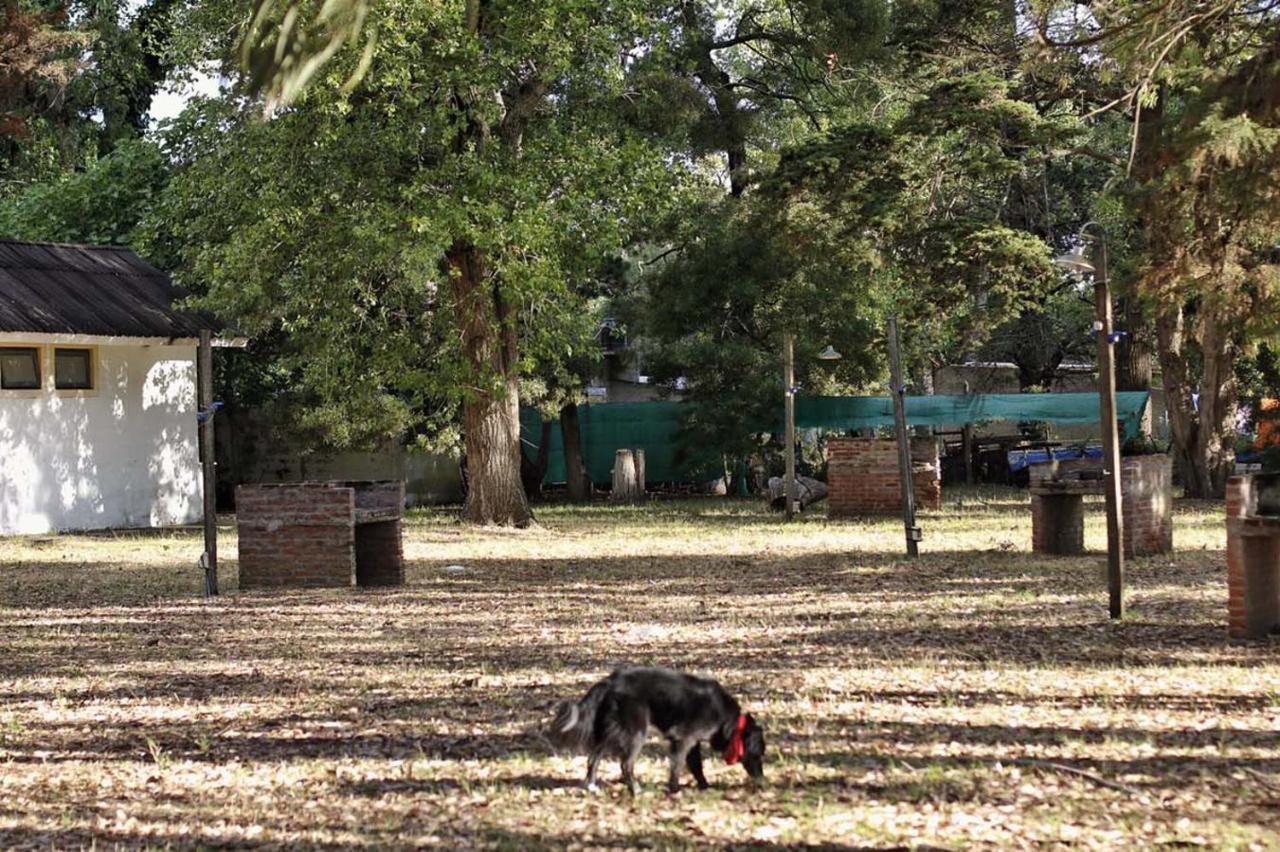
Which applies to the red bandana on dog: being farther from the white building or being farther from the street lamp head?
the white building

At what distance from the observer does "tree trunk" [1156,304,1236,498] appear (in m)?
26.6

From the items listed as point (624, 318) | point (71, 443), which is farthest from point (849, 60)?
point (71, 443)

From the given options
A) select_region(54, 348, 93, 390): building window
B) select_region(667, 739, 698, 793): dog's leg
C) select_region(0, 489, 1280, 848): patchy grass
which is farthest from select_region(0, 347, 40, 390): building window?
select_region(667, 739, 698, 793): dog's leg

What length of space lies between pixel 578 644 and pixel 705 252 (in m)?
19.2

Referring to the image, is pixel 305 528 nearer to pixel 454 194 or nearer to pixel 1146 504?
pixel 454 194

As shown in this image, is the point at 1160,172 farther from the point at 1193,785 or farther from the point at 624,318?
the point at 624,318

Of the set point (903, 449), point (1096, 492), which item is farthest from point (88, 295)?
point (1096, 492)

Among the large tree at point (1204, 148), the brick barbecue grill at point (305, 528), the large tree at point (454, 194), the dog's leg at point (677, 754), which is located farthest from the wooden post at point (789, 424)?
the dog's leg at point (677, 754)

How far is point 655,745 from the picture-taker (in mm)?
7340

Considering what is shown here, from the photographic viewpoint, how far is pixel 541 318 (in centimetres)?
2295

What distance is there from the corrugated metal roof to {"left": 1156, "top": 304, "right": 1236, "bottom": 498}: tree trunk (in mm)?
15733

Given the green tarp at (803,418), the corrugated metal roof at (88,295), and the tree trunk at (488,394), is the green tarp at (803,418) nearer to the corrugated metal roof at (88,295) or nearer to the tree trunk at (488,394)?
the tree trunk at (488,394)

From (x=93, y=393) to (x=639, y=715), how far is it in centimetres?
2047

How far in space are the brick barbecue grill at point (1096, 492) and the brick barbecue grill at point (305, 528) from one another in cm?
668
